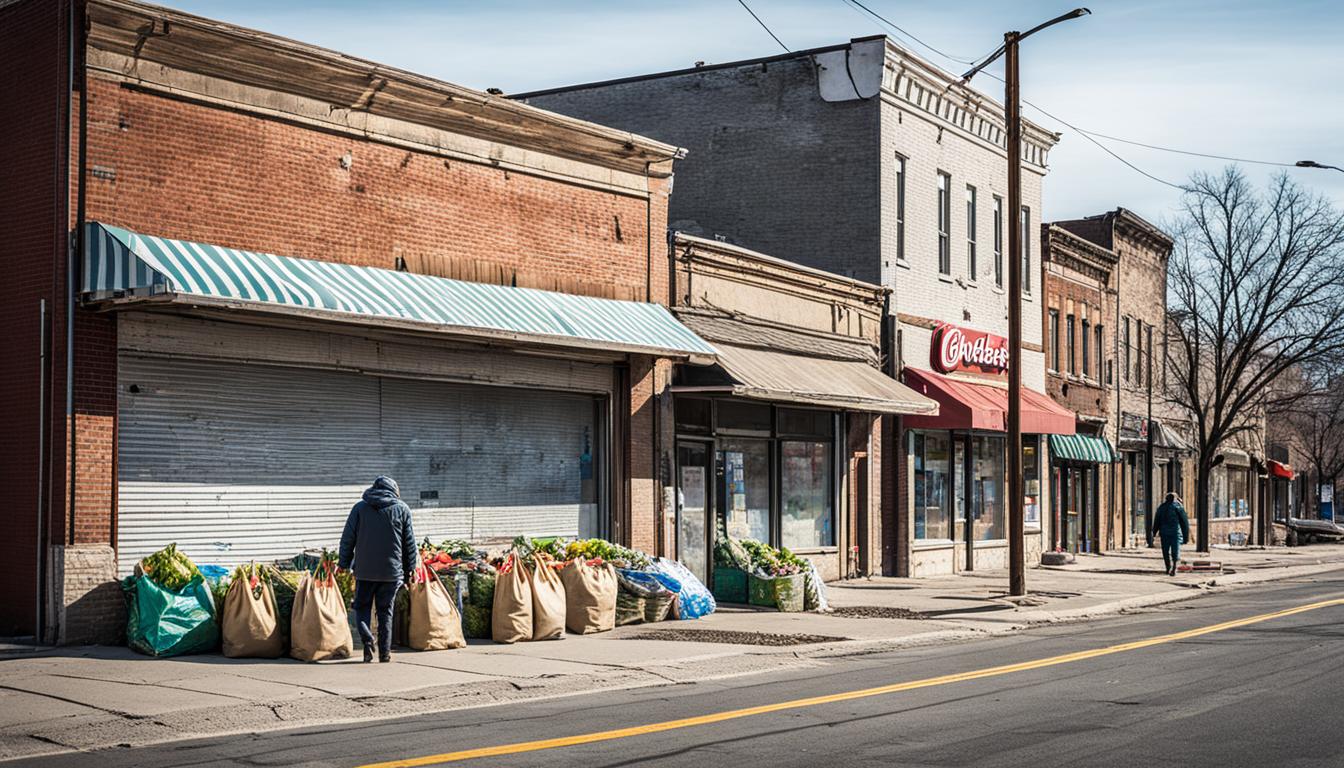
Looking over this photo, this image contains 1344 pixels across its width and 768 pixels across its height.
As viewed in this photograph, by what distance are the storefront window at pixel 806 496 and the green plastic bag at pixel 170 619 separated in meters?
12.3

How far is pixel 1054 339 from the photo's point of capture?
3788cm

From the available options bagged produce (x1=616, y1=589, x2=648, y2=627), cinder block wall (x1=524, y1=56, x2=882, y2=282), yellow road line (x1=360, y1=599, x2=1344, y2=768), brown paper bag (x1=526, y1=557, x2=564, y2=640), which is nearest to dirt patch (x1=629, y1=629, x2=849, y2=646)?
bagged produce (x1=616, y1=589, x2=648, y2=627)

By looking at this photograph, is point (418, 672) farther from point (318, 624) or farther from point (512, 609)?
point (512, 609)

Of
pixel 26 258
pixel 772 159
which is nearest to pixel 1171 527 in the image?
pixel 772 159

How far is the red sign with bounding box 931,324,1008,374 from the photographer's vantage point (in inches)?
1168

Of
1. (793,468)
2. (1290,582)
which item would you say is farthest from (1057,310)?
(793,468)

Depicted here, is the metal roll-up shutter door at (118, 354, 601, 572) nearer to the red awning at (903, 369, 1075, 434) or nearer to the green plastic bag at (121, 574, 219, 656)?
the green plastic bag at (121, 574, 219, 656)

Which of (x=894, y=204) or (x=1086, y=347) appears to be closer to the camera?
(x=894, y=204)

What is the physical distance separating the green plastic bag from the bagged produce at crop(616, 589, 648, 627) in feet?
17.6

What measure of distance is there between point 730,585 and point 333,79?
30.7ft

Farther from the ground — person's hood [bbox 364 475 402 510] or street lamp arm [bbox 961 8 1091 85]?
street lamp arm [bbox 961 8 1091 85]

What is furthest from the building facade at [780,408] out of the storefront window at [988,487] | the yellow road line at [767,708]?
the yellow road line at [767,708]

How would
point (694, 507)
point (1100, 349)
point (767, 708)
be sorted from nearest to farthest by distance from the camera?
1. point (767, 708)
2. point (694, 507)
3. point (1100, 349)

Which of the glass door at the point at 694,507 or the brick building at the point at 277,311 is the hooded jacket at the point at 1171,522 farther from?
the brick building at the point at 277,311
